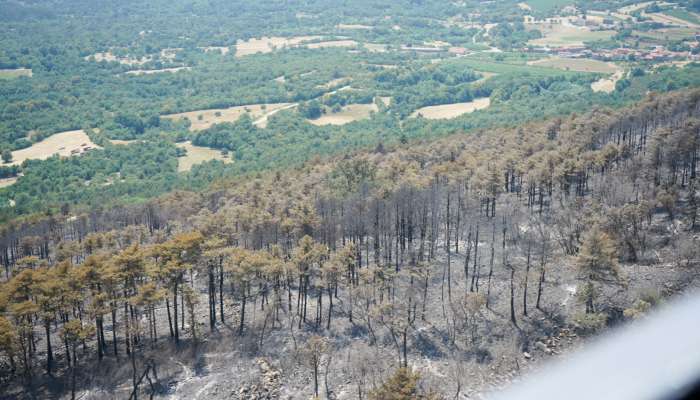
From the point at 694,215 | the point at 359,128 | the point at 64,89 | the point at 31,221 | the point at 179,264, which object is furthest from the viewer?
the point at 64,89

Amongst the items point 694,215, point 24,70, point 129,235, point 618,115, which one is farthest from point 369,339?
point 24,70

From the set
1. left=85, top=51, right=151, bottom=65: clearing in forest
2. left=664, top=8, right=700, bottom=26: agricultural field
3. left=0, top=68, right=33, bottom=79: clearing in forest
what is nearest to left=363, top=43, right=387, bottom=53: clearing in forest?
left=85, top=51, right=151, bottom=65: clearing in forest

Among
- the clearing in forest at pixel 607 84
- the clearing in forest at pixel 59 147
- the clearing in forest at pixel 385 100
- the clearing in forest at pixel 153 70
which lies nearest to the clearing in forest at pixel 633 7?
the clearing in forest at pixel 607 84

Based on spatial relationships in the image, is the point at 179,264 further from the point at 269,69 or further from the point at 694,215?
the point at 269,69

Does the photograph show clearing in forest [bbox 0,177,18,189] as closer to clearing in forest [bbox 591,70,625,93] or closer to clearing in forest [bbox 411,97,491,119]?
clearing in forest [bbox 411,97,491,119]

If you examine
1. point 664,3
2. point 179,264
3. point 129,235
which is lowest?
point 129,235

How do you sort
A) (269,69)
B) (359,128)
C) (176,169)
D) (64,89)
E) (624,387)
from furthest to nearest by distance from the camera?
(269,69)
(64,89)
(359,128)
(176,169)
(624,387)

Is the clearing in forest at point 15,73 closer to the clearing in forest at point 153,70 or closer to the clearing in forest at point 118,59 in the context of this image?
the clearing in forest at point 118,59

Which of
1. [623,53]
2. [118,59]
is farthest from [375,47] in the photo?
[118,59]
